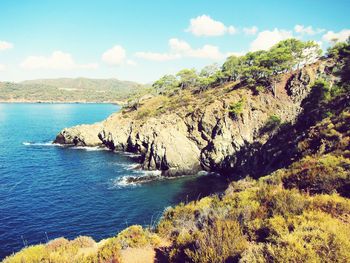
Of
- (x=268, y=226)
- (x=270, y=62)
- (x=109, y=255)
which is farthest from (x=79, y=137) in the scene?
(x=268, y=226)

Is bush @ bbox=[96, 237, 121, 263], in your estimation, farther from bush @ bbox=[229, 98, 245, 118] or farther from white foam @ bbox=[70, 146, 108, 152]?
white foam @ bbox=[70, 146, 108, 152]

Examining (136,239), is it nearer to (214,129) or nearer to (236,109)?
(214,129)

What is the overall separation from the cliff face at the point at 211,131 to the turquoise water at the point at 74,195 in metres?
5.81

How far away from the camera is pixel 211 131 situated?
62031mm

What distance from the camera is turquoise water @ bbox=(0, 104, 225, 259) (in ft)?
99.8

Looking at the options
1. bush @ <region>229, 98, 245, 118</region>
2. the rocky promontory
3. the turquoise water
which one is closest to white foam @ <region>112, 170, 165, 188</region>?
the turquoise water

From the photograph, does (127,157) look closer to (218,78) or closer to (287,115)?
(287,115)

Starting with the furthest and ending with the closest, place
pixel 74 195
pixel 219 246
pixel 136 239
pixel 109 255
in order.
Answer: pixel 74 195 → pixel 136 239 → pixel 109 255 → pixel 219 246

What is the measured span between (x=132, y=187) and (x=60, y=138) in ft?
147

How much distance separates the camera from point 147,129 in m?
69.0

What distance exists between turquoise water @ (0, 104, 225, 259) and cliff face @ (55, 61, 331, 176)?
5.81m

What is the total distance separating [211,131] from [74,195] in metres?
33.9

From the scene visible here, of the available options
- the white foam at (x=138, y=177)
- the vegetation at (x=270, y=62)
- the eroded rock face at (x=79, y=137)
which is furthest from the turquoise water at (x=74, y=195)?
the vegetation at (x=270, y=62)

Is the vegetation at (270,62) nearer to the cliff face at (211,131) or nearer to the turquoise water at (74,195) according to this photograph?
the cliff face at (211,131)
